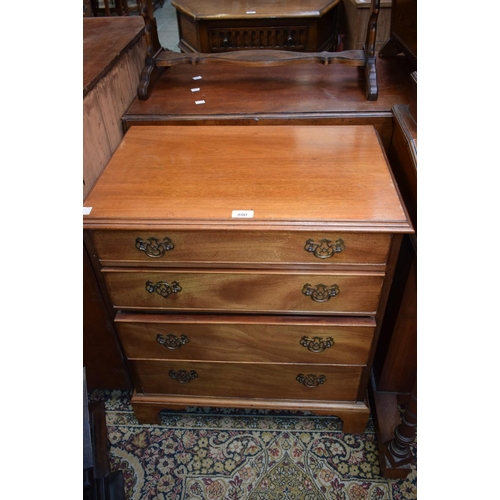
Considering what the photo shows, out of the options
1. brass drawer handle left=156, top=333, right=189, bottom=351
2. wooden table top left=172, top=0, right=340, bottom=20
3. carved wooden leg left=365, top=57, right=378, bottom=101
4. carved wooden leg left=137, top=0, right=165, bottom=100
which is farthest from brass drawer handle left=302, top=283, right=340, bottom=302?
wooden table top left=172, top=0, right=340, bottom=20

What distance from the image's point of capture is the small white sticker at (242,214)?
905 mm

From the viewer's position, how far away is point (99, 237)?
966 mm

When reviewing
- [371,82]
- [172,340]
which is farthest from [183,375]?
[371,82]

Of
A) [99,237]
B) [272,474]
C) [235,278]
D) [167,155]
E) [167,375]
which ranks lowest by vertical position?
[272,474]

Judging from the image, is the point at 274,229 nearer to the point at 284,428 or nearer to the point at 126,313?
the point at 126,313

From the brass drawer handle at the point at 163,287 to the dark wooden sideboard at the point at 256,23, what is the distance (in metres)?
2.22

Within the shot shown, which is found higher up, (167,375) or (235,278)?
(235,278)

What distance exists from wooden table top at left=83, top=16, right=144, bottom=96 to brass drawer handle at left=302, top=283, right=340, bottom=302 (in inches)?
29.9

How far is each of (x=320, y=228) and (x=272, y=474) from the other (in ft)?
2.68

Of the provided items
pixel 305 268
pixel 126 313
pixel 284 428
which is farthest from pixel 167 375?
pixel 305 268

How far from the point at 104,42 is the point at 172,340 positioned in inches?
41.3

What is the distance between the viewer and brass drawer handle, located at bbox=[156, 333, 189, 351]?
3.77 ft

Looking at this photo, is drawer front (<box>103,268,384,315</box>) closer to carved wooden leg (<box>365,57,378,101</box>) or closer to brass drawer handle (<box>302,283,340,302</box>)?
brass drawer handle (<box>302,283,340,302</box>)

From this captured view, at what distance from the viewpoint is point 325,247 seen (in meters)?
0.94
